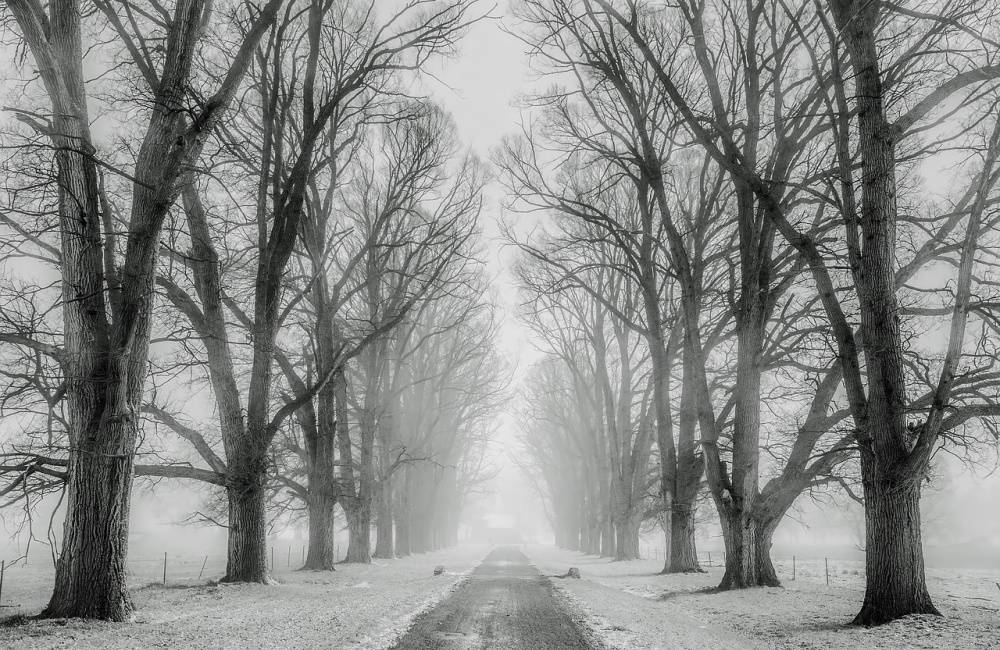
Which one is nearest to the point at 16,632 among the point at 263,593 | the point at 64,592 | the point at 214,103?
the point at 64,592

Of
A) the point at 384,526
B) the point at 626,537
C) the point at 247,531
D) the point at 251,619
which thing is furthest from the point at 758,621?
the point at 384,526

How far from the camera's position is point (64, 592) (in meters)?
7.29

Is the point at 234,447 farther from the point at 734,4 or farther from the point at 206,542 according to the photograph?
the point at 206,542

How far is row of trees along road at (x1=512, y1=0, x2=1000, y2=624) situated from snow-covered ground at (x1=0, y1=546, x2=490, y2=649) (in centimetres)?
622

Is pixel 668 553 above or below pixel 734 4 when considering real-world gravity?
below

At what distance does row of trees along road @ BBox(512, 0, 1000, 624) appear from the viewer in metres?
8.28

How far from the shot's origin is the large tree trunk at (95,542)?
721 cm

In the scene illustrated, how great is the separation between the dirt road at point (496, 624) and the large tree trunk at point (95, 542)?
367cm

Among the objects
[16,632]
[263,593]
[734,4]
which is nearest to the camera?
[16,632]

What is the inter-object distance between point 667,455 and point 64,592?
13.1 meters

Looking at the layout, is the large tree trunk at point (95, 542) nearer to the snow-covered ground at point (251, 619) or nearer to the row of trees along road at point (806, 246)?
the snow-covered ground at point (251, 619)

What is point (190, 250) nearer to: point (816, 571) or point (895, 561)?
point (895, 561)

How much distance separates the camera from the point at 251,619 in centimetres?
766

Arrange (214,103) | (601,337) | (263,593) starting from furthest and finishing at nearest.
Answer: (601,337) → (263,593) → (214,103)
